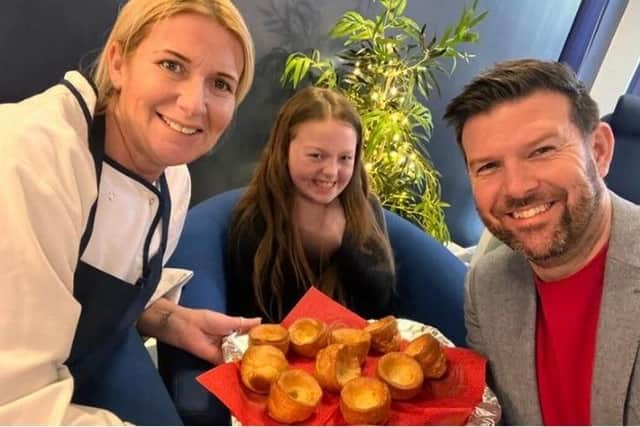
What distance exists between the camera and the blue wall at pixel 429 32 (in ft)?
7.16

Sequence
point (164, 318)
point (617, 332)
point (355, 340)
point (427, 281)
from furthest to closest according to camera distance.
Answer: point (427, 281), point (164, 318), point (355, 340), point (617, 332)

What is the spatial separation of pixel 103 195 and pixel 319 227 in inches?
31.9

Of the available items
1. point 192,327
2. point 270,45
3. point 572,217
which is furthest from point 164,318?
point 270,45

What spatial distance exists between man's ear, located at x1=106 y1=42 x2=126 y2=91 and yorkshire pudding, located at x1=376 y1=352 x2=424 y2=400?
2.36 feet

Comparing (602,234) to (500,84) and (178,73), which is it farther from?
(178,73)

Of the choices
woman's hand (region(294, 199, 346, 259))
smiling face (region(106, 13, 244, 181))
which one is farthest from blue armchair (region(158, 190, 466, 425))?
smiling face (region(106, 13, 244, 181))

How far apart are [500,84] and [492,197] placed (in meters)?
0.20

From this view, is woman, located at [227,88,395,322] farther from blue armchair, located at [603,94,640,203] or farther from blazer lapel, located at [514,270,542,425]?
blue armchair, located at [603,94,640,203]

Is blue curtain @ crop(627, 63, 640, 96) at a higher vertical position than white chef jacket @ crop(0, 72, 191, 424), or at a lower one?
higher

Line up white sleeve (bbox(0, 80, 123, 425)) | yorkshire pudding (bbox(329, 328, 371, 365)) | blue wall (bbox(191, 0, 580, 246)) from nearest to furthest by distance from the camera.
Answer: white sleeve (bbox(0, 80, 123, 425)), yorkshire pudding (bbox(329, 328, 371, 365)), blue wall (bbox(191, 0, 580, 246))

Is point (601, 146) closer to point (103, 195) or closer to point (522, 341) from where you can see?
point (522, 341)

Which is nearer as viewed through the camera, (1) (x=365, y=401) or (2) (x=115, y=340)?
(1) (x=365, y=401)

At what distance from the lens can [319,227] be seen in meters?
1.74

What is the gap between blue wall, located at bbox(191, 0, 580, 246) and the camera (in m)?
2.18
